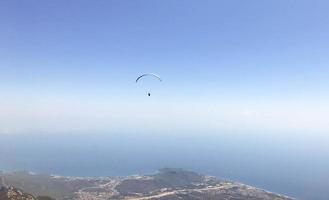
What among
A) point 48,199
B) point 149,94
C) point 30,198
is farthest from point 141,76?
point 48,199

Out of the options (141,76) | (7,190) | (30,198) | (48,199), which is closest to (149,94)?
(141,76)

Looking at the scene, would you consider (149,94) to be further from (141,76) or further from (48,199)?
(48,199)

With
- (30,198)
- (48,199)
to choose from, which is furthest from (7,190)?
(48,199)

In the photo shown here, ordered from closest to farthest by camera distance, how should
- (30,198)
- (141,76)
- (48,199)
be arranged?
1. (141,76)
2. (30,198)
3. (48,199)

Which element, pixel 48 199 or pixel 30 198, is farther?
pixel 48 199

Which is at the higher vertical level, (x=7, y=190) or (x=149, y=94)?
(x=149, y=94)

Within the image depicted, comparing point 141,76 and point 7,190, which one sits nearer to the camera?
point 141,76

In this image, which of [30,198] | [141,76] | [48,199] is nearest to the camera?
[141,76]

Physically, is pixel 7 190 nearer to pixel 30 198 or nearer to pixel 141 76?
pixel 30 198
